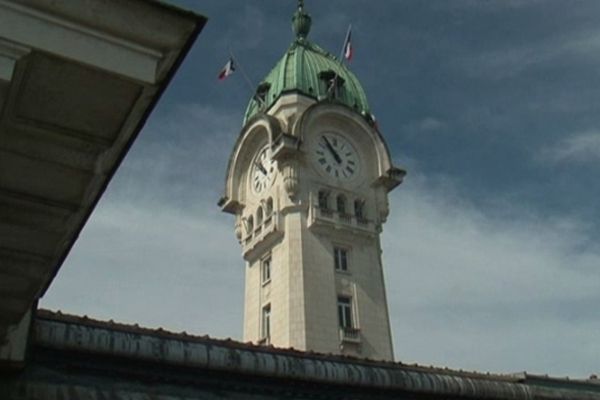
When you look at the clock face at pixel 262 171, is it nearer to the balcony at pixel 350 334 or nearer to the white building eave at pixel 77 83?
the balcony at pixel 350 334

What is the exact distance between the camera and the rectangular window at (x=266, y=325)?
36.6m

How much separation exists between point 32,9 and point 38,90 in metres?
0.51

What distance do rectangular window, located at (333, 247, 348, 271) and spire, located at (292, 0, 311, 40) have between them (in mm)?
17191

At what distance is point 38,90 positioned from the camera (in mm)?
4453

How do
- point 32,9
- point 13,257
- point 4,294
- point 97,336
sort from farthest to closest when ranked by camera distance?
point 97,336
point 4,294
point 13,257
point 32,9

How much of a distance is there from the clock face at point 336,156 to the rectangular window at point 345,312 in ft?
23.5

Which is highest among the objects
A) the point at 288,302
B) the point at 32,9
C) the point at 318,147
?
the point at 318,147

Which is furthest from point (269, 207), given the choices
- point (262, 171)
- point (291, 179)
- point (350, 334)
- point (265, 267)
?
point (350, 334)

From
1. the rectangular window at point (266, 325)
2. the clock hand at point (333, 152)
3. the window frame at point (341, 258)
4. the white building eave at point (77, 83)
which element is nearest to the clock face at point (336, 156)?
the clock hand at point (333, 152)

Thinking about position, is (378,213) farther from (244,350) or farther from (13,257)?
(13,257)

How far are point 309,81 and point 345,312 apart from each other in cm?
1496

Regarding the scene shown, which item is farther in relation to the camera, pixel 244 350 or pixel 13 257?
pixel 244 350

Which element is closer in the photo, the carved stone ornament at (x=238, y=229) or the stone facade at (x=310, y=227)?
the stone facade at (x=310, y=227)

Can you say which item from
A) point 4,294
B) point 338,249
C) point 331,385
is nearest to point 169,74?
point 4,294
